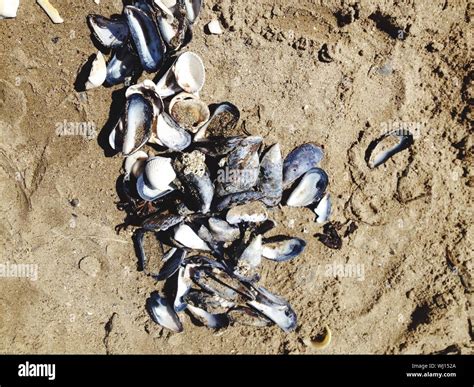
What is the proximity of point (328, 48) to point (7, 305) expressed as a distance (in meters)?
3.76

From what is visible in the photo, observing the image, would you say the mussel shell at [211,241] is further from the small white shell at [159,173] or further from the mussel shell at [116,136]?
the mussel shell at [116,136]

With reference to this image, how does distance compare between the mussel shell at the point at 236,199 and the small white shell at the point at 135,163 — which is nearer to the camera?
the mussel shell at the point at 236,199

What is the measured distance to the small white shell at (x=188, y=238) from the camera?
387 centimetres

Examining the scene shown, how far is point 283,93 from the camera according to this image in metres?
4.00

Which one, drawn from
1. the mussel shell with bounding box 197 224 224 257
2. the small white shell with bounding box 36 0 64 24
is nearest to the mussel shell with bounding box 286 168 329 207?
the mussel shell with bounding box 197 224 224 257

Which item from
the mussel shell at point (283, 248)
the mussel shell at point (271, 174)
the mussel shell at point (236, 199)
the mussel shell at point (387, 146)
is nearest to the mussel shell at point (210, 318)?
the mussel shell at point (283, 248)

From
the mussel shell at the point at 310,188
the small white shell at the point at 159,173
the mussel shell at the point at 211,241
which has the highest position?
the small white shell at the point at 159,173

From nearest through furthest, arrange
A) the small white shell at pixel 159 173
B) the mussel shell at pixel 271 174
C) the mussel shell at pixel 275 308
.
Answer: the small white shell at pixel 159 173
the mussel shell at pixel 271 174
the mussel shell at pixel 275 308

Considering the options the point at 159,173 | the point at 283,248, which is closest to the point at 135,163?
the point at 159,173

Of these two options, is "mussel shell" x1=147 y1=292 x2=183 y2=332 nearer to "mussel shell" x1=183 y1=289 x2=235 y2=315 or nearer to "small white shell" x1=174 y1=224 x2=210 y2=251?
"mussel shell" x1=183 y1=289 x2=235 y2=315

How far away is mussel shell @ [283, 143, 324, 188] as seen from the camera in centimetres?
393

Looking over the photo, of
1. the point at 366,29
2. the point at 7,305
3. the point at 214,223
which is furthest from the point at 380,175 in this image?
the point at 7,305

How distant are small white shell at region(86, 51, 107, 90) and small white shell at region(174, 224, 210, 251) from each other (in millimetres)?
1450

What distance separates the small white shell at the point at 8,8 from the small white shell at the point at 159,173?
1.79 metres
